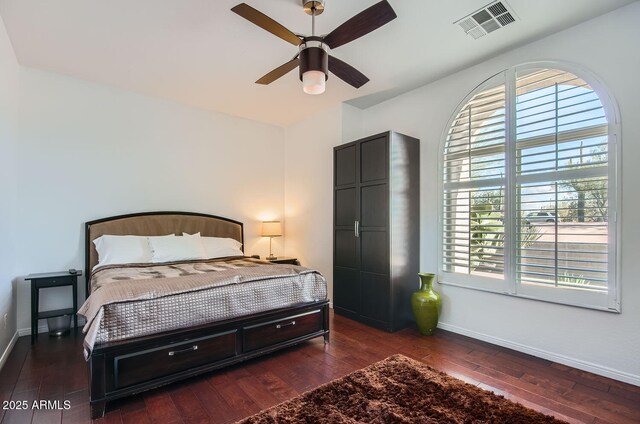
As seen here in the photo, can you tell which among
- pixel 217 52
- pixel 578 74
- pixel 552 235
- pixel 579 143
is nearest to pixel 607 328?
pixel 552 235

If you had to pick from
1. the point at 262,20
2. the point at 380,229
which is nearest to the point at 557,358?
the point at 380,229

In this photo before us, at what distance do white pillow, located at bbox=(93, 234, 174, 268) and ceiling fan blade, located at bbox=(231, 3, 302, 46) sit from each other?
2902 millimetres

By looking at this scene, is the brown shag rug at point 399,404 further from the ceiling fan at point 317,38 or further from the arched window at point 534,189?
the ceiling fan at point 317,38

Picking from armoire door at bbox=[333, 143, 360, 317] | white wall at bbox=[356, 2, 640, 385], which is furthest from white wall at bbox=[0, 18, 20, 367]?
white wall at bbox=[356, 2, 640, 385]

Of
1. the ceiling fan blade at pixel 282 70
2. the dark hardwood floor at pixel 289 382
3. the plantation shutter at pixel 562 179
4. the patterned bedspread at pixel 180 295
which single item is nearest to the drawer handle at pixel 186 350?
the patterned bedspread at pixel 180 295

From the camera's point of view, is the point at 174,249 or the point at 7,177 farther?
the point at 174,249

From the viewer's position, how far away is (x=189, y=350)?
2402 millimetres

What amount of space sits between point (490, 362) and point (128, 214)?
436 cm

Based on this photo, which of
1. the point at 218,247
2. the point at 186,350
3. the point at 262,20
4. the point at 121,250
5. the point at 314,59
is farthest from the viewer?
the point at 218,247

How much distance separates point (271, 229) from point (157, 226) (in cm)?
163

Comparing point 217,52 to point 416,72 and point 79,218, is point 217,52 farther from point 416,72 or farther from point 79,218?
point 79,218

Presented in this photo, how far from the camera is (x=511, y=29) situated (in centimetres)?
277

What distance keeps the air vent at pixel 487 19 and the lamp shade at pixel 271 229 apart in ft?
11.7

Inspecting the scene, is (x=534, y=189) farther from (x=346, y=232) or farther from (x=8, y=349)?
(x=8, y=349)
